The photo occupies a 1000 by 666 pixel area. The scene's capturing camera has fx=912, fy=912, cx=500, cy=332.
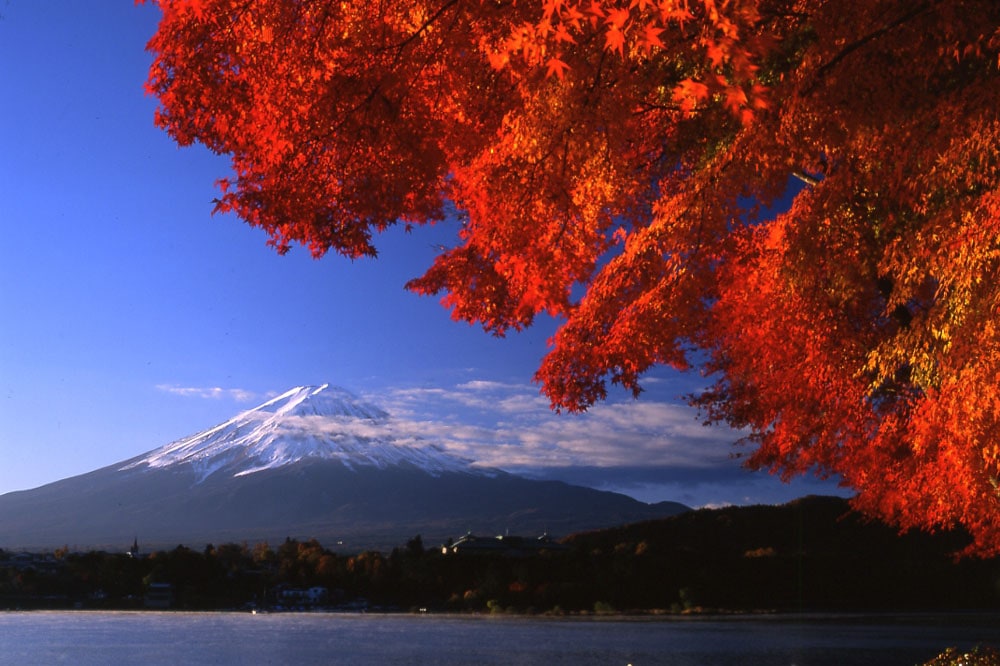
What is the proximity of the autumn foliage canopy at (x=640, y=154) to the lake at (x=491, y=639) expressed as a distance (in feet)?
29.1

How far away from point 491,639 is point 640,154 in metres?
15.1

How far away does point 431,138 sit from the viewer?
809 cm

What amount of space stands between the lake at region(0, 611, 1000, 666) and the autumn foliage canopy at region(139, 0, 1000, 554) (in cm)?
888

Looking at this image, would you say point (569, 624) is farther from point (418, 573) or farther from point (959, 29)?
point (959, 29)

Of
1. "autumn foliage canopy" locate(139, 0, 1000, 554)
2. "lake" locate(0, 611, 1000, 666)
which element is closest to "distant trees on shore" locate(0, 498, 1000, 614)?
"lake" locate(0, 611, 1000, 666)

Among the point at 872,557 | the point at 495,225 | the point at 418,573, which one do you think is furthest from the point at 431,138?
the point at 872,557

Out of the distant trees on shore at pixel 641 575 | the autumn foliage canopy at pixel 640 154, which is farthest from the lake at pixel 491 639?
the autumn foliage canopy at pixel 640 154

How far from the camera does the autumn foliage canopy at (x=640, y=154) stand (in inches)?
247

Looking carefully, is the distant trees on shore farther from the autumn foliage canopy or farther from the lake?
the autumn foliage canopy

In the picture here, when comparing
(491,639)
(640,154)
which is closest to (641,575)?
(491,639)

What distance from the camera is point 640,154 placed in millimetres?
8523

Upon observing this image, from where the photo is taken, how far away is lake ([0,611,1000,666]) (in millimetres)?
17531

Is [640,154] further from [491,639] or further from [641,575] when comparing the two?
[641,575]

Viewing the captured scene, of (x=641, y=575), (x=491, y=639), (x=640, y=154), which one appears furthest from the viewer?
(x=641, y=575)
